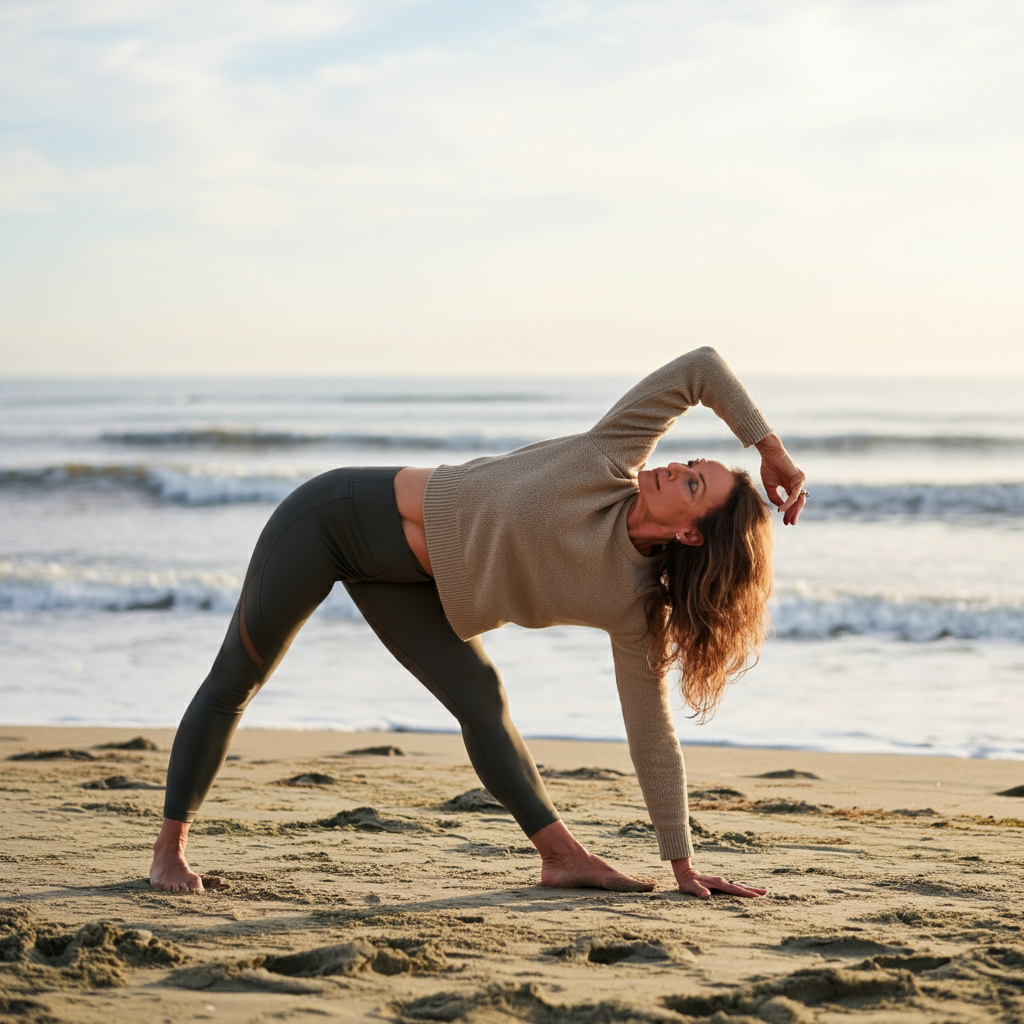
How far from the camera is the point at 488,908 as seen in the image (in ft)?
9.33

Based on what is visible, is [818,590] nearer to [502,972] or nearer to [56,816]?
[56,816]

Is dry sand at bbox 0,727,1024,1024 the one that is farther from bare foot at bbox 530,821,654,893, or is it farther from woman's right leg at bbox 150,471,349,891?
woman's right leg at bbox 150,471,349,891

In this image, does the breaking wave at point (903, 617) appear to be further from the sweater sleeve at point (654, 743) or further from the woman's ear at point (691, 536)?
the woman's ear at point (691, 536)

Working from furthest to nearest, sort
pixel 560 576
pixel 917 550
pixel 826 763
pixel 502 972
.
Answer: pixel 917 550
pixel 826 763
pixel 560 576
pixel 502 972

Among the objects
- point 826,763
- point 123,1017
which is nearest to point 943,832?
point 826,763

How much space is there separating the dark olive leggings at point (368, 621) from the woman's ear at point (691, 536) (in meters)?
0.69

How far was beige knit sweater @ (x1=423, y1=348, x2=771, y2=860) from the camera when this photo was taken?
280 centimetres

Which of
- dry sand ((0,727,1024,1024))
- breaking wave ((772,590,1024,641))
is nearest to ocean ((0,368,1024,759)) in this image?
breaking wave ((772,590,1024,641))

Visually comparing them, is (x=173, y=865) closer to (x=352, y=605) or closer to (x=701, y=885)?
(x=701, y=885)

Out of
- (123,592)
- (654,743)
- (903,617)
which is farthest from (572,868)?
(123,592)

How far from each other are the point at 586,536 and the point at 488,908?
101cm

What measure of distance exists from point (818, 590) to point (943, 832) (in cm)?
584

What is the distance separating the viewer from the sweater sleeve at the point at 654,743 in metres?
2.93

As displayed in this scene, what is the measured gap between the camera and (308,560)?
301 centimetres
